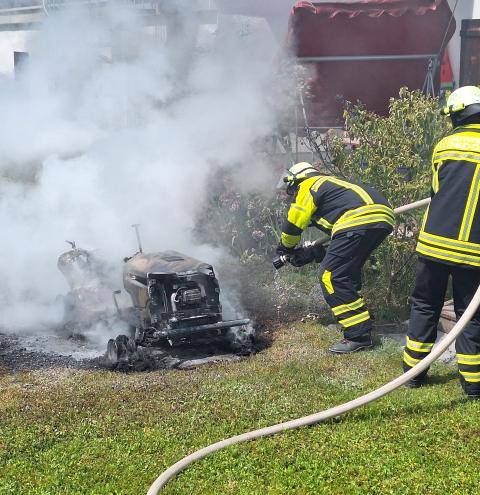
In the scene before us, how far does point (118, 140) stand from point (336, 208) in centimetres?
384

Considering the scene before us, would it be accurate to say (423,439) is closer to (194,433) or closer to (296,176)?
(194,433)

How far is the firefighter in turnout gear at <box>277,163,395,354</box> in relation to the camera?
6391 mm

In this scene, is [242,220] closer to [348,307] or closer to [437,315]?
[348,307]

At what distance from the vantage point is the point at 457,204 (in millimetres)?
4969

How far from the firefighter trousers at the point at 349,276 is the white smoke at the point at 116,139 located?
2661mm

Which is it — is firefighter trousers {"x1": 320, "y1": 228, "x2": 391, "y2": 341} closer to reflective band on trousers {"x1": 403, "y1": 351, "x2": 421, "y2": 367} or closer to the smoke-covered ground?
reflective band on trousers {"x1": 403, "y1": 351, "x2": 421, "y2": 367}

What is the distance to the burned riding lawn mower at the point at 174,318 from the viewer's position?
20.4 feet

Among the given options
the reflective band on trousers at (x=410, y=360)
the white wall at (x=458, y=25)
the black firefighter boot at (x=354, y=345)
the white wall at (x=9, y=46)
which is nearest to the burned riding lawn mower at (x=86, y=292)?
the black firefighter boot at (x=354, y=345)

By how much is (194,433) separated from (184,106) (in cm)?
598

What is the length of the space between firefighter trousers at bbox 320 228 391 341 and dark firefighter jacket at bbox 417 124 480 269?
4.28 feet

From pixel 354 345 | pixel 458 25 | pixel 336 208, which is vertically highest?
pixel 458 25

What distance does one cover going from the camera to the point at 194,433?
4.58 m

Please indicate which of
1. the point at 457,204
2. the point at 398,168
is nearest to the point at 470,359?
the point at 457,204

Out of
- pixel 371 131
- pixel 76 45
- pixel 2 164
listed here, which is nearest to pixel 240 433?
pixel 371 131
